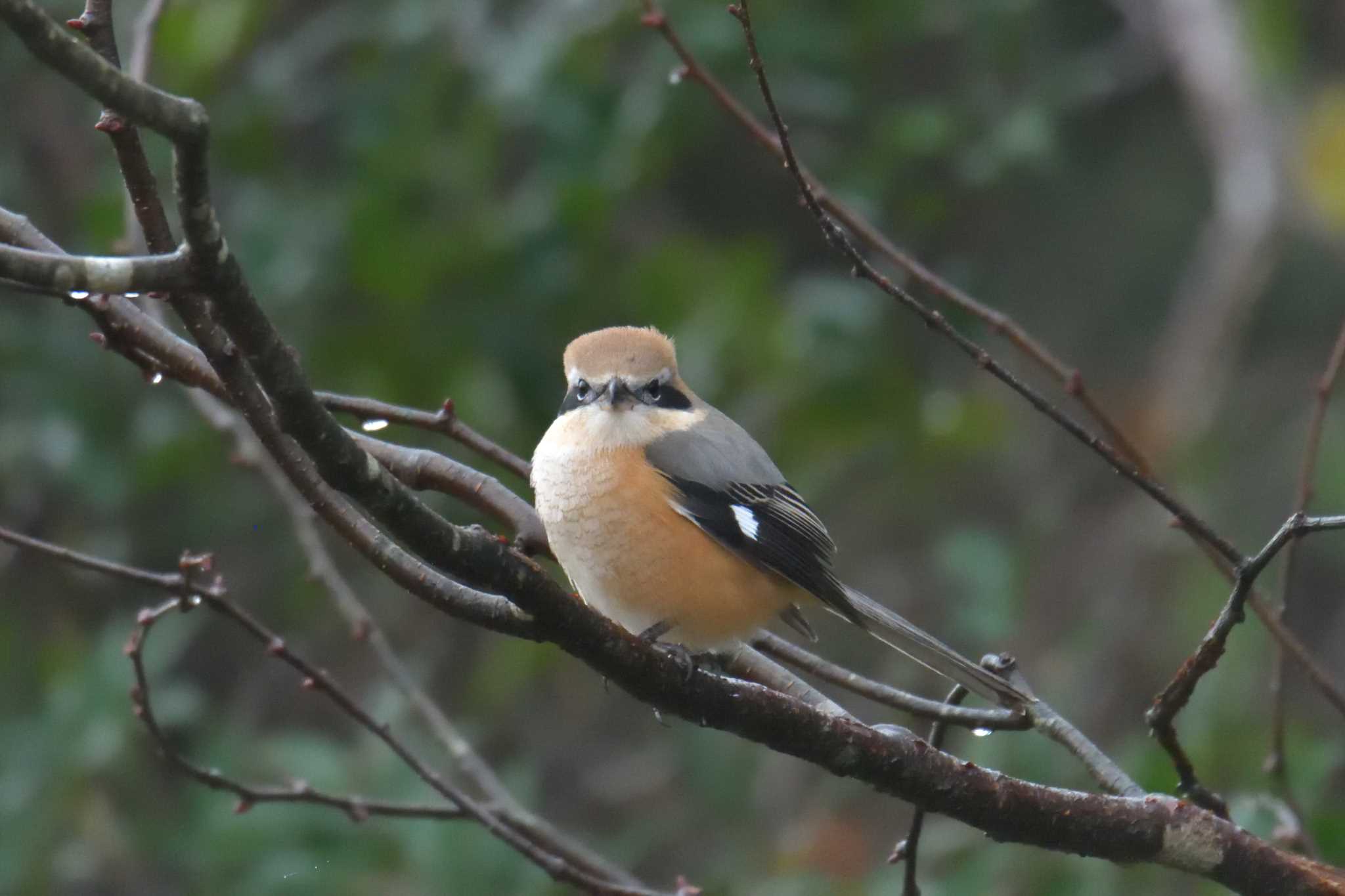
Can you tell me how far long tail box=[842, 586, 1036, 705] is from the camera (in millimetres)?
2912

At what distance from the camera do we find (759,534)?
11.7 feet

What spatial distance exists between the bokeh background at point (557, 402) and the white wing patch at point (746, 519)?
3.33 ft

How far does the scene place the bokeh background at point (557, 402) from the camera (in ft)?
14.9

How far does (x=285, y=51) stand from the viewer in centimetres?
554

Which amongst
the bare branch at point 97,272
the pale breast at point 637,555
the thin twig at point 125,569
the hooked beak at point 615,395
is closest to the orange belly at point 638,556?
the pale breast at point 637,555

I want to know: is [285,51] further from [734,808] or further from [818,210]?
[818,210]

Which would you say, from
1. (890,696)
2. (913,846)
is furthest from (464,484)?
(913,846)

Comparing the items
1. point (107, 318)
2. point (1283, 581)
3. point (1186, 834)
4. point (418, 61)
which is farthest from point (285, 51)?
point (1186, 834)

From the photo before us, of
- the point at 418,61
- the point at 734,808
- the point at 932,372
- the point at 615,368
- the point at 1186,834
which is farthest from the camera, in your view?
the point at 932,372

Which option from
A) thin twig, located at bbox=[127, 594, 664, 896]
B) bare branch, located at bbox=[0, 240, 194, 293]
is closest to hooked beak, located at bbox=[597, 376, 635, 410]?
thin twig, located at bbox=[127, 594, 664, 896]

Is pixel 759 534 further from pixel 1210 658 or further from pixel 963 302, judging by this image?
pixel 1210 658

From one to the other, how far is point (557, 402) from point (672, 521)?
1498 mm

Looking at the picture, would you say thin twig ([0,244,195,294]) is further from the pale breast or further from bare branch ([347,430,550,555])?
the pale breast

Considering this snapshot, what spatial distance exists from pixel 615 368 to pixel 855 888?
5.40ft
